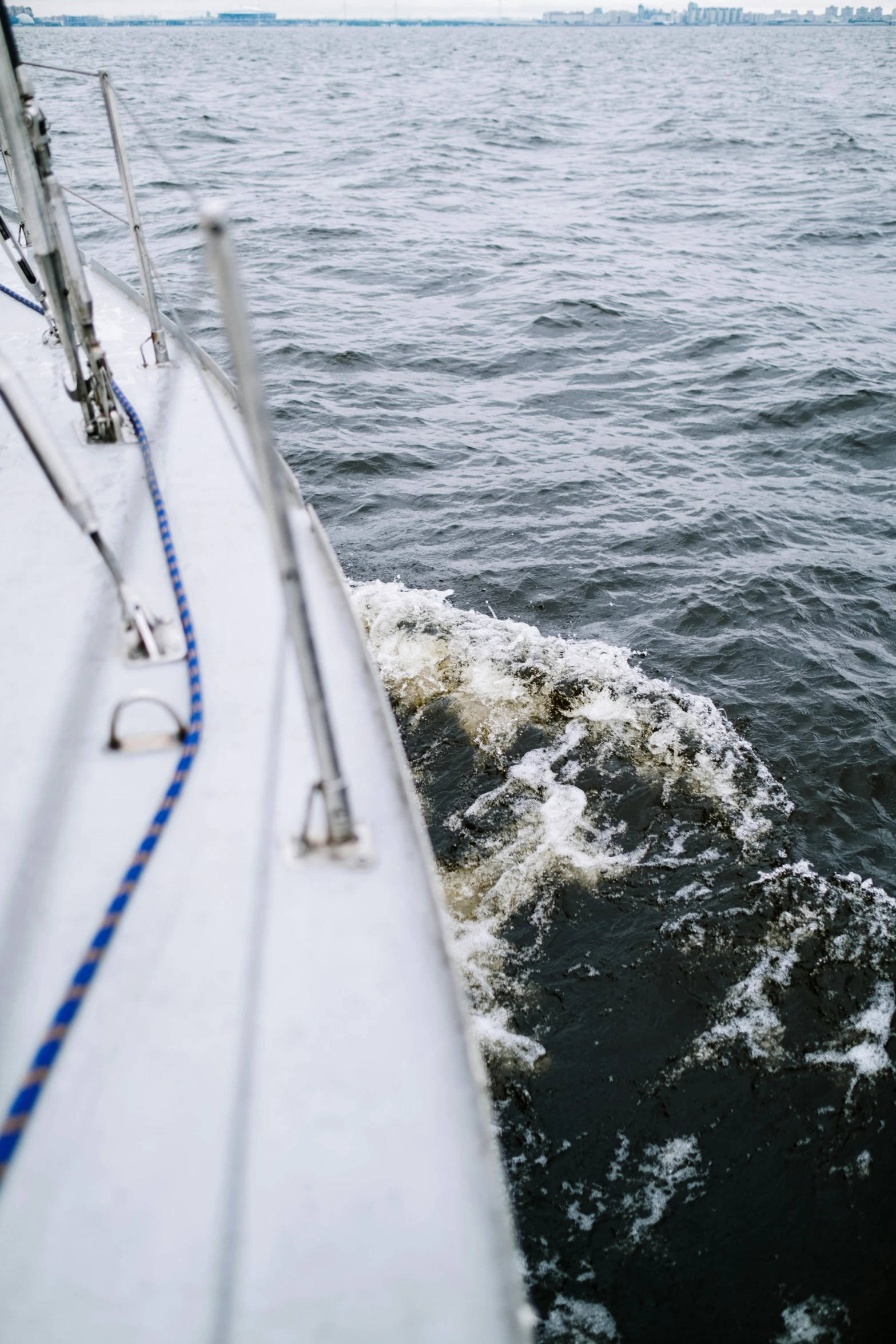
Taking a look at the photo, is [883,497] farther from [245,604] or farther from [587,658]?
[245,604]

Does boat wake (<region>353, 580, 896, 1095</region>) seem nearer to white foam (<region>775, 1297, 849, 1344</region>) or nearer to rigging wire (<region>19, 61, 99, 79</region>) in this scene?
white foam (<region>775, 1297, 849, 1344</region>)

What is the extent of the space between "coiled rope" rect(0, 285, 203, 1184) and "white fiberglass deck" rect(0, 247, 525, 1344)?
0.03 meters

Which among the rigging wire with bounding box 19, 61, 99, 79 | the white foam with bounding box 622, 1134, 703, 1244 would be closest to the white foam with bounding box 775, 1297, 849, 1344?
the white foam with bounding box 622, 1134, 703, 1244

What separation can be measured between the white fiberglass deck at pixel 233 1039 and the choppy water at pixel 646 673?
5.77ft

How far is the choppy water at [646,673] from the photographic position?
3166mm

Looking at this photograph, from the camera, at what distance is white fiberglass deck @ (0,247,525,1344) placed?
4.75 feet

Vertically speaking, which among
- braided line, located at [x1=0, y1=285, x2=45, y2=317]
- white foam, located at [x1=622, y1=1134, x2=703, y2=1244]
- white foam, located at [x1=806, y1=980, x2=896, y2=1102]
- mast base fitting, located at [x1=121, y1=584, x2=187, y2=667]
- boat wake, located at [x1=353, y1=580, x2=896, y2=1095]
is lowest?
white foam, located at [x1=806, y1=980, x2=896, y2=1102]

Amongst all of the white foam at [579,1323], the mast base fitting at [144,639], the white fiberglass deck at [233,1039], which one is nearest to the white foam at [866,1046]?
the white foam at [579,1323]

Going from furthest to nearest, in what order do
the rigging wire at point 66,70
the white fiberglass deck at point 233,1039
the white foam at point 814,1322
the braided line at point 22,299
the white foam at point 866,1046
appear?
the braided line at point 22,299, the rigging wire at point 66,70, the white foam at point 866,1046, the white foam at point 814,1322, the white fiberglass deck at point 233,1039

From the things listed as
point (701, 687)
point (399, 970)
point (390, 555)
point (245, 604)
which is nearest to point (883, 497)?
point (701, 687)

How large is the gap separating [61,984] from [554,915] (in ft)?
8.43

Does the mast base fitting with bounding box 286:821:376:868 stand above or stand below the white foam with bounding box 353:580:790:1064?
above

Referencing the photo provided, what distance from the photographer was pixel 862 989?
379 centimetres

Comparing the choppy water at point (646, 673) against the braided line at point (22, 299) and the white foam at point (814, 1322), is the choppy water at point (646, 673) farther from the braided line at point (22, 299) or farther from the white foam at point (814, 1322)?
the braided line at point (22, 299)
